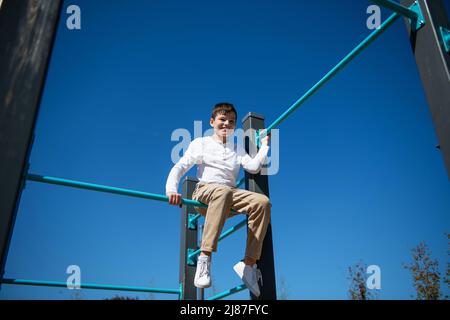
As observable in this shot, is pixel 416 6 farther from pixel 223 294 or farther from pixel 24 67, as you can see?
pixel 223 294

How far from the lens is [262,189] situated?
2193mm

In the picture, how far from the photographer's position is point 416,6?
1421 millimetres

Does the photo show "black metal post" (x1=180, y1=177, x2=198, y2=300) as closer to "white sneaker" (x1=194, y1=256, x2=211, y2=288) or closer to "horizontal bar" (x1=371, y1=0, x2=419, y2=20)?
"white sneaker" (x1=194, y1=256, x2=211, y2=288)

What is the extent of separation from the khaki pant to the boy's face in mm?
421

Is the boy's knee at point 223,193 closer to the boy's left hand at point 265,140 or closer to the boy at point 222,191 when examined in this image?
the boy at point 222,191

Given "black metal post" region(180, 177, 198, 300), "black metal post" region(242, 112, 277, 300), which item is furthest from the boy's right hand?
"black metal post" region(180, 177, 198, 300)

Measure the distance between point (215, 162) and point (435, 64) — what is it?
130cm

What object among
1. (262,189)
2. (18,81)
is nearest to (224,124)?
(262,189)

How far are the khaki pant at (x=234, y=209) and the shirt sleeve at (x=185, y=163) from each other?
154mm

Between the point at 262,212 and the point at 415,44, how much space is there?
1.06m

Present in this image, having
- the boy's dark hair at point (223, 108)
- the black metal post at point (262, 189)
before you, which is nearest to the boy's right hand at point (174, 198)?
the black metal post at point (262, 189)

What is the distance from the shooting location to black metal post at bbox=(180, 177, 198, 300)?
2955 millimetres

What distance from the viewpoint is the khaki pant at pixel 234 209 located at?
1.96 m

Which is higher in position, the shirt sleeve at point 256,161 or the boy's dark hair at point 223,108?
the boy's dark hair at point 223,108
